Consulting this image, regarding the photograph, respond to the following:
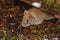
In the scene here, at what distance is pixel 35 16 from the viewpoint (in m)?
4.91

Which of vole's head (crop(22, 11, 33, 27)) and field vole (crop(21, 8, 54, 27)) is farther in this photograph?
field vole (crop(21, 8, 54, 27))

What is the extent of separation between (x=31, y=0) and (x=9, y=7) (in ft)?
1.76

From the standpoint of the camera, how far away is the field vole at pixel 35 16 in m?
4.82

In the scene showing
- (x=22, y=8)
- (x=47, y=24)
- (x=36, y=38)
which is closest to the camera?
(x=36, y=38)

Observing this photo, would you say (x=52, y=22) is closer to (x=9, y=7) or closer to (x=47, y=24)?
(x=47, y=24)

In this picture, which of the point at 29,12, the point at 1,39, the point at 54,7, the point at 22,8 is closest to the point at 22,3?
the point at 22,8

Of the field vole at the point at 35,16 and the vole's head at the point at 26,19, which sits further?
the field vole at the point at 35,16

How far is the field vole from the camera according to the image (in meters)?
4.82

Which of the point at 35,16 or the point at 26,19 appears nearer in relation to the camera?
the point at 26,19

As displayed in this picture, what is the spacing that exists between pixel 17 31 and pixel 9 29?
0.19 metres

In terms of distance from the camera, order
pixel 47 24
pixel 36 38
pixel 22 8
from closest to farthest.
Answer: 1. pixel 36 38
2. pixel 47 24
3. pixel 22 8

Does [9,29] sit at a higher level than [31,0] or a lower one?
lower

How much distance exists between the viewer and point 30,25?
190 inches

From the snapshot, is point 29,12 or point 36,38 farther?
point 29,12
